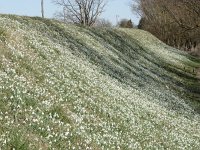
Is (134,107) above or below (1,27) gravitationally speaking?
below

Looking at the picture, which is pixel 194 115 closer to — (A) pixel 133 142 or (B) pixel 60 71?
(B) pixel 60 71

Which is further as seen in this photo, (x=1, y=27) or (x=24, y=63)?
(x=1, y=27)

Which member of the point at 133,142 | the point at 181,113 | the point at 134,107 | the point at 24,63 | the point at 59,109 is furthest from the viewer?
the point at 181,113

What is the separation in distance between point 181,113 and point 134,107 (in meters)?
7.72

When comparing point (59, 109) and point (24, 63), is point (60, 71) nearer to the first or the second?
point (24, 63)

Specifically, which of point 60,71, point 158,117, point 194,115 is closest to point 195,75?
point 194,115

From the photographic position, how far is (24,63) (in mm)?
16984

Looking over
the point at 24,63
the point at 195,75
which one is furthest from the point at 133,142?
the point at 195,75

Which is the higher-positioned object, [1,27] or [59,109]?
[1,27]

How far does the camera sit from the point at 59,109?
13.3m

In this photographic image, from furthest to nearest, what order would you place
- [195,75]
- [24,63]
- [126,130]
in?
[195,75], [24,63], [126,130]

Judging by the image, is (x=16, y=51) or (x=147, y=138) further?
(x=16, y=51)

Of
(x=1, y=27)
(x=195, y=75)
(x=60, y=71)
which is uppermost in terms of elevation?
(x=1, y=27)

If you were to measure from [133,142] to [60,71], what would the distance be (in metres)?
6.55
